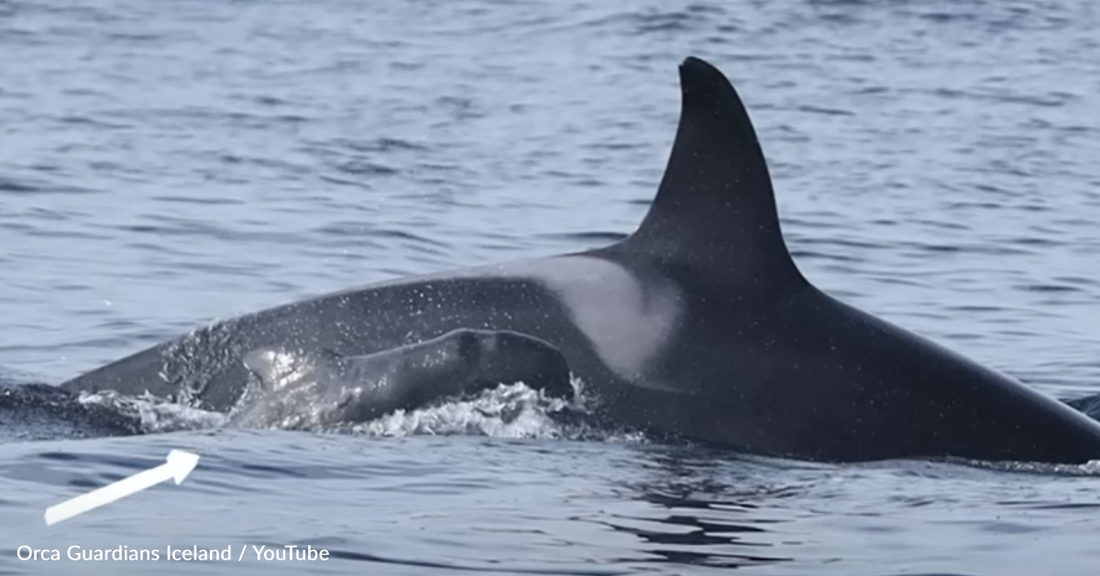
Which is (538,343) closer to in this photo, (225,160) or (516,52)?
(225,160)

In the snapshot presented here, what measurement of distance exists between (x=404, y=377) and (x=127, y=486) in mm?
1687

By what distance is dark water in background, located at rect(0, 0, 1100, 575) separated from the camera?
29.9 feet

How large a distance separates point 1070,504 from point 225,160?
1635 cm

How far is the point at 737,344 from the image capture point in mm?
10828

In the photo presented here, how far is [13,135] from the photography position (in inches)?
1041

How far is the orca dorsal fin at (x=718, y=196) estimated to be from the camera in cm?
1070

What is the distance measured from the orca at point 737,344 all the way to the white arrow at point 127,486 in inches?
55.3

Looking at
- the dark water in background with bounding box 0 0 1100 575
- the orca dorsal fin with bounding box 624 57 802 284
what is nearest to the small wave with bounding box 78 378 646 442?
the dark water in background with bounding box 0 0 1100 575

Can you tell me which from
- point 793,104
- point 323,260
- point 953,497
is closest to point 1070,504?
point 953,497

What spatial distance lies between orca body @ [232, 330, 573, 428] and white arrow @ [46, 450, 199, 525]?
86 cm

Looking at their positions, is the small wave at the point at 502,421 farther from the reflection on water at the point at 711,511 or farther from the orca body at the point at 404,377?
the reflection on water at the point at 711,511

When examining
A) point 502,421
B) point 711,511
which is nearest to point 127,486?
point 502,421

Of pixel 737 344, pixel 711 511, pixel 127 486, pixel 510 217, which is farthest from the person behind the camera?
pixel 510 217

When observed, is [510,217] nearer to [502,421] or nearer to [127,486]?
[502,421]
